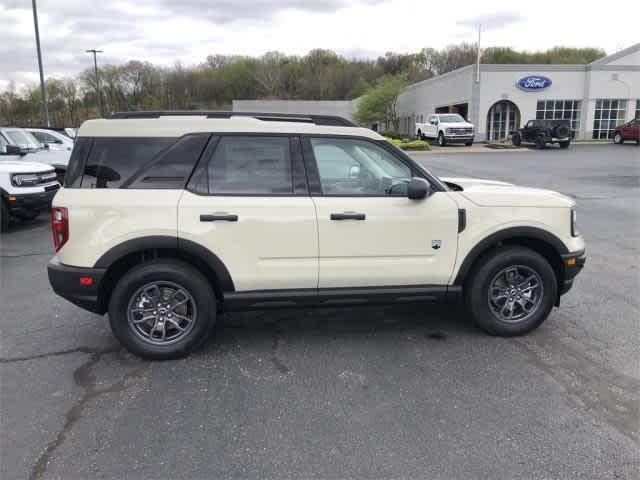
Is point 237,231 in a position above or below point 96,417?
above

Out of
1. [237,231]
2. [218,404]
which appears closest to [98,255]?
[237,231]

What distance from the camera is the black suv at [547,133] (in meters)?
30.7

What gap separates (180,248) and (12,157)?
9.76m

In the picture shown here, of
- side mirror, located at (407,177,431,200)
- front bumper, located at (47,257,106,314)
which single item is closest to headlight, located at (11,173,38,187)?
front bumper, located at (47,257,106,314)

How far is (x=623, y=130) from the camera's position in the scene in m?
33.2

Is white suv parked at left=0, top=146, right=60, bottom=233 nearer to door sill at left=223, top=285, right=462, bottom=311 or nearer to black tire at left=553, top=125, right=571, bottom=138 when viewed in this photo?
door sill at left=223, top=285, right=462, bottom=311

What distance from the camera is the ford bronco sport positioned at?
3.72m

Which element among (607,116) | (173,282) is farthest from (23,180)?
(607,116)

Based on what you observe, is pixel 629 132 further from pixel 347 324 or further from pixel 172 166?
pixel 172 166

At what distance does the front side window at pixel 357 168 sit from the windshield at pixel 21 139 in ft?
35.9

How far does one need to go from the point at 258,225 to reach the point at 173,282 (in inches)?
31.2

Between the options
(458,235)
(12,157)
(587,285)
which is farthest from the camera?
(12,157)

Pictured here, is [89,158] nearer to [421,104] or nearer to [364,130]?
[364,130]

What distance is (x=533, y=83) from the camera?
A: 3750 centimetres
